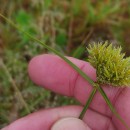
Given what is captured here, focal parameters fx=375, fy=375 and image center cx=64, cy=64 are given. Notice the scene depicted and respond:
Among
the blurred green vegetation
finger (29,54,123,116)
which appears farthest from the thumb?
the blurred green vegetation

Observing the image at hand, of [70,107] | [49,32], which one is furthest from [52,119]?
[49,32]

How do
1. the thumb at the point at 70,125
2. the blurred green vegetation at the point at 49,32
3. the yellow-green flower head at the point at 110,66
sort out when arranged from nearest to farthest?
the yellow-green flower head at the point at 110,66 < the thumb at the point at 70,125 < the blurred green vegetation at the point at 49,32

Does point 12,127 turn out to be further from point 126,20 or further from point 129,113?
point 126,20

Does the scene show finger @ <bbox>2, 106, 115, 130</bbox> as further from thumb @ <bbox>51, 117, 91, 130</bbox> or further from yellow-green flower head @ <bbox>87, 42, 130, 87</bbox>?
yellow-green flower head @ <bbox>87, 42, 130, 87</bbox>

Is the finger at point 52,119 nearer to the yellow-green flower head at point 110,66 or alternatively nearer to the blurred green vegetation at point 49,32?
the yellow-green flower head at point 110,66

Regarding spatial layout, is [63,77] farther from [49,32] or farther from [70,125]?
[49,32]

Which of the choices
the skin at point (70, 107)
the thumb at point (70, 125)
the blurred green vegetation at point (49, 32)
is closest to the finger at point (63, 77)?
the skin at point (70, 107)
